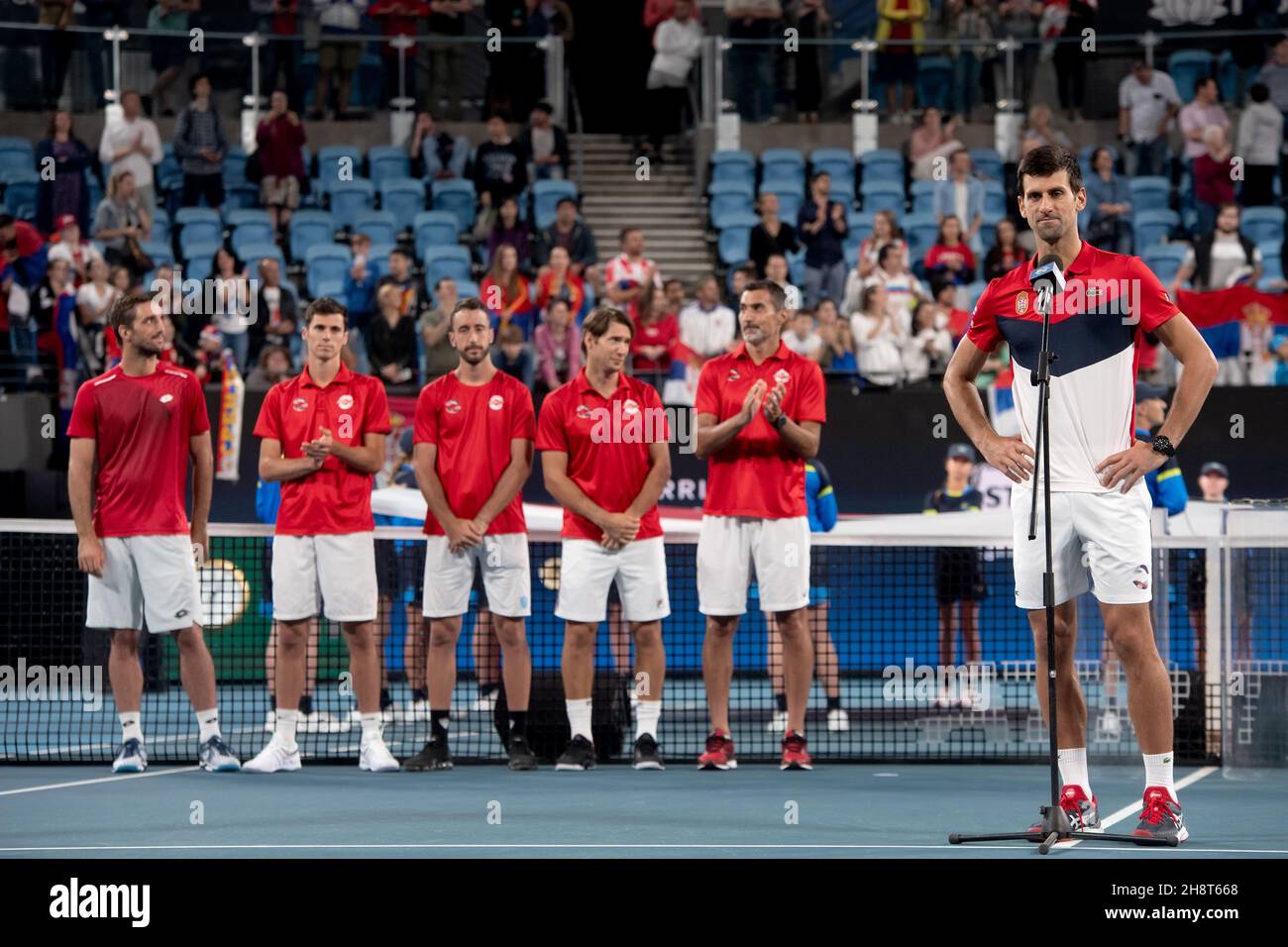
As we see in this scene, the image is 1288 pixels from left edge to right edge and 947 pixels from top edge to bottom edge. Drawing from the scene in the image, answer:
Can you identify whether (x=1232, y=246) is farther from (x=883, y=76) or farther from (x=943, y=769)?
(x=943, y=769)

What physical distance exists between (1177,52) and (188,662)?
13762mm

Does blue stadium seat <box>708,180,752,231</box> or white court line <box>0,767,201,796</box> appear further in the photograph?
blue stadium seat <box>708,180,752,231</box>

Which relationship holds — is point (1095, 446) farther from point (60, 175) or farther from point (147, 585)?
point (60, 175)

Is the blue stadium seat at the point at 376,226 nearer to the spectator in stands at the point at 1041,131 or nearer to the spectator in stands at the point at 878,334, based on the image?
the spectator in stands at the point at 878,334

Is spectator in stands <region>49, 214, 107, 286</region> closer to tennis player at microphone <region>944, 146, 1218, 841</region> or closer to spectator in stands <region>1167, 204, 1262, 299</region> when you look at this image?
spectator in stands <region>1167, 204, 1262, 299</region>

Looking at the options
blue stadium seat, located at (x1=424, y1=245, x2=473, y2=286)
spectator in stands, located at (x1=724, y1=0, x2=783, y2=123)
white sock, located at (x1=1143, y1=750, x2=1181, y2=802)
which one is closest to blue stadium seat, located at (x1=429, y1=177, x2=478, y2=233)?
blue stadium seat, located at (x1=424, y1=245, x2=473, y2=286)

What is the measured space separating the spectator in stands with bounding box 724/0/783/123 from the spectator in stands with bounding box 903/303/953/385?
4.60m

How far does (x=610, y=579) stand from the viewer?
30.6 ft

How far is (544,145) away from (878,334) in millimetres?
4924

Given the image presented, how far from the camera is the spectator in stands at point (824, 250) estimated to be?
16750mm

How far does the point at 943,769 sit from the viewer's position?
375 inches

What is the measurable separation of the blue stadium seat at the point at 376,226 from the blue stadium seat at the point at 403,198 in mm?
288

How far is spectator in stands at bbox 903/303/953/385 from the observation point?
14.9 meters

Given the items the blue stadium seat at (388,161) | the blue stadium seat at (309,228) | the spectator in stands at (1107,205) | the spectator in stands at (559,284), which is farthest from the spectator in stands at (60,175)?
the spectator in stands at (1107,205)
